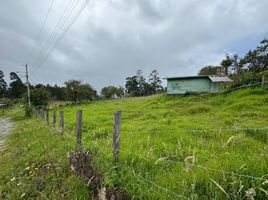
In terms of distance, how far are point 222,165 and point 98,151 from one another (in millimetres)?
2349

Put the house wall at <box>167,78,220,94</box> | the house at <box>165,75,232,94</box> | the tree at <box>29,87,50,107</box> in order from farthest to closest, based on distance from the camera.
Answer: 1. the tree at <box>29,87,50,107</box>
2. the house wall at <box>167,78,220,94</box>
3. the house at <box>165,75,232,94</box>

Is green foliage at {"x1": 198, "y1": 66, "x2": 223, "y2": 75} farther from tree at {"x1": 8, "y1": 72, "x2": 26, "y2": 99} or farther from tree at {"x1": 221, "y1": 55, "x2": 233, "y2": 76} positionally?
tree at {"x1": 8, "y1": 72, "x2": 26, "y2": 99}

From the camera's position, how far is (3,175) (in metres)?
4.90

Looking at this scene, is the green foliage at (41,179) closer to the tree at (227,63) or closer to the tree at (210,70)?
the tree at (227,63)

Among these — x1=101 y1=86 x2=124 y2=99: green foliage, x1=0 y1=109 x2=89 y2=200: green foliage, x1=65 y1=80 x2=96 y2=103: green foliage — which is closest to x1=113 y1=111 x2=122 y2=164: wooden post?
x1=0 y1=109 x2=89 y2=200: green foliage

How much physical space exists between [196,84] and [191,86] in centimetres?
74

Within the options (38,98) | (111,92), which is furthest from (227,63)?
(38,98)

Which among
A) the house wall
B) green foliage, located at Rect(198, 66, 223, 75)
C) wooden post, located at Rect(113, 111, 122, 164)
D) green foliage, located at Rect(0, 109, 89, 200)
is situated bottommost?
green foliage, located at Rect(0, 109, 89, 200)

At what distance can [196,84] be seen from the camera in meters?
29.2

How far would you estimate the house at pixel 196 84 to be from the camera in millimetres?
28203

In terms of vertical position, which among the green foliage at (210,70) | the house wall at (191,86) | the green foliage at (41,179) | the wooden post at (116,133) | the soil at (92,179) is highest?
the green foliage at (210,70)

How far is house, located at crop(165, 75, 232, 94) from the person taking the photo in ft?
92.5

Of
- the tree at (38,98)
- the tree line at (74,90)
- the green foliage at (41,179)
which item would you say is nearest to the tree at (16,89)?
the tree line at (74,90)

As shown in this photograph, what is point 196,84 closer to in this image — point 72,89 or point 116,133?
point 116,133
